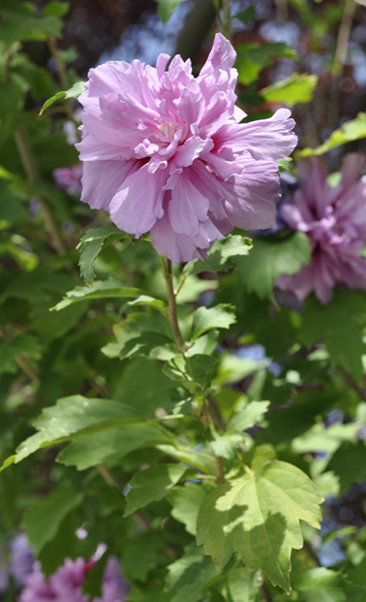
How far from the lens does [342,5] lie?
257 cm

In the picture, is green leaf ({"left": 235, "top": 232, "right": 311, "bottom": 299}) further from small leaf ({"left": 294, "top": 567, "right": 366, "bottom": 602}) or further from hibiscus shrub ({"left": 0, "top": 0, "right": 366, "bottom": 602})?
small leaf ({"left": 294, "top": 567, "right": 366, "bottom": 602})

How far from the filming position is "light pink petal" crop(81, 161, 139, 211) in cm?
60

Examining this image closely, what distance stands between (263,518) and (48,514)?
22.7 inches

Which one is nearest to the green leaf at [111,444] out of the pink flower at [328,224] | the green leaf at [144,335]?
the green leaf at [144,335]

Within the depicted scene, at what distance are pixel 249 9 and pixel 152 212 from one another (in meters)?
0.70

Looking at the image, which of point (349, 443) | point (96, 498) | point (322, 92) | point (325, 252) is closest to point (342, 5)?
point (322, 92)

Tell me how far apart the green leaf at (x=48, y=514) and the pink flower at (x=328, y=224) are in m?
0.55

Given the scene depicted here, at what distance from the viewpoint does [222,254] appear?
0.67m

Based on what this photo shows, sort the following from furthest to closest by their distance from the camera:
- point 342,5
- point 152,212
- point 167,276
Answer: point 342,5 < point 167,276 < point 152,212

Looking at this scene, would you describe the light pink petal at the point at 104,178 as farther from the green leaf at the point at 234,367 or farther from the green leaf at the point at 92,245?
the green leaf at the point at 234,367

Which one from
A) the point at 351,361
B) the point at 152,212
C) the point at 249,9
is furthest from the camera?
the point at 249,9

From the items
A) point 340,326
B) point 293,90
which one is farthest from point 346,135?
point 340,326

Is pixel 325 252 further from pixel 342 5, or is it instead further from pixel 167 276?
pixel 342 5

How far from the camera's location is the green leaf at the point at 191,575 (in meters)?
0.75
